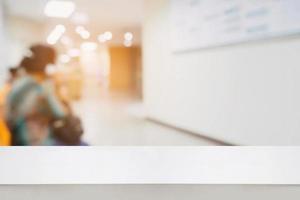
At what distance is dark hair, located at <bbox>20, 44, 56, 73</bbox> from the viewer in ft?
6.57

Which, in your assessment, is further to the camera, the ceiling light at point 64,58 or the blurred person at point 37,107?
the ceiling light at point 64,58

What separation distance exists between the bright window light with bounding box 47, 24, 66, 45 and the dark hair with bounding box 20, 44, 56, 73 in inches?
2.0

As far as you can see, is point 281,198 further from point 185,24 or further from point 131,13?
point 185,24

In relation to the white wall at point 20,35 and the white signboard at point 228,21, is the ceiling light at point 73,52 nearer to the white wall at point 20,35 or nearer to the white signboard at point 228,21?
the white wall at point 20,35

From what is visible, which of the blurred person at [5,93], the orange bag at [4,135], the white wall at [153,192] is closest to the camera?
the white wall at [153,192]

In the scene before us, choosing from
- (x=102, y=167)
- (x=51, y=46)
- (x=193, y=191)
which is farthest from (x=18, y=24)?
(x=193, y=191)

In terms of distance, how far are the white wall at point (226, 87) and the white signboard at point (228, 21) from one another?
88 mm

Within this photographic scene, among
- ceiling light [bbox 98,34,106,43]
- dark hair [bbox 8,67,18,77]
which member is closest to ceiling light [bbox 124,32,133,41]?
ceiling light [bbox 98,34,106,43]

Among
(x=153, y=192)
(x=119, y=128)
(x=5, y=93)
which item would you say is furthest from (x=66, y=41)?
(x=153, y=192)

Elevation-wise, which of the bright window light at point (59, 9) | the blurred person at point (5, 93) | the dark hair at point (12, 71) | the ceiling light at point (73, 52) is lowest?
the blurred person at point (5, 93)

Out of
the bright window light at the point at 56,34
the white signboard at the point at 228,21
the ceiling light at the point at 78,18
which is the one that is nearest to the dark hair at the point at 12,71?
the bright window light at the point at 56,34

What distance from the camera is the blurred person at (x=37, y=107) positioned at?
1.96 m

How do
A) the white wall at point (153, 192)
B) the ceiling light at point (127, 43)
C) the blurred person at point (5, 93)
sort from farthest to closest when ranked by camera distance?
the ceiling light at point (127, 43), the blurred person at point (5, 93), the white wall at point (153, 192)

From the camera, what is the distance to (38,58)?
2.07m
